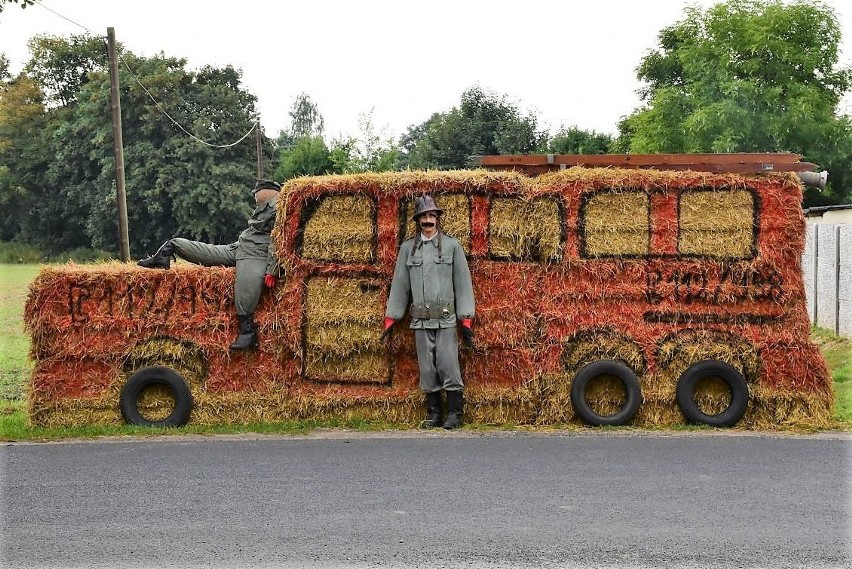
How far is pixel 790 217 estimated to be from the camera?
1073 centimetres

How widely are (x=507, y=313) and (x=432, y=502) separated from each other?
3819 millimetres

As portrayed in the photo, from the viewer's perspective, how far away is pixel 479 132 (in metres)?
49.2

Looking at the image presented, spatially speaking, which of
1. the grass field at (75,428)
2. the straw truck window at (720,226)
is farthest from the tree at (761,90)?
the straw truck window at (720,226)

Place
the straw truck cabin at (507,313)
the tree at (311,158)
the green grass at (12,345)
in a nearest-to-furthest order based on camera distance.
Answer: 1. the straw truck cabin at (507,313)
2. the green grass at (12,345)
3. the tree at (311,158)

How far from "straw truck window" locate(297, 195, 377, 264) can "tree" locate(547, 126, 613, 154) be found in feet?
121

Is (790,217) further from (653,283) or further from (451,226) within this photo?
(451,226)

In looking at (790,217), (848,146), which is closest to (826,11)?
(848,146)

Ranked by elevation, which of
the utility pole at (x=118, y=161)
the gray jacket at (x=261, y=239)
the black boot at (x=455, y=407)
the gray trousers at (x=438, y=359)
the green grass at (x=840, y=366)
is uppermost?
the utility pole at (x=118, y=161)

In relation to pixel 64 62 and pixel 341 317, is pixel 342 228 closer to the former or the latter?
pixel 341 317

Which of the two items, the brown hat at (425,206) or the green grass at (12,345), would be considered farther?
the green grass at (12,345)

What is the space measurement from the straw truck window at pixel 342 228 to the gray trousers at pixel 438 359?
3.30ft

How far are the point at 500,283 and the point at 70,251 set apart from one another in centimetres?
5490

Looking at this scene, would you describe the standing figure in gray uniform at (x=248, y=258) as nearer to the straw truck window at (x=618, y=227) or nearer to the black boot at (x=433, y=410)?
the black boot at (x=433, y=410)

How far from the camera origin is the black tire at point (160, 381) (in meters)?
10.8
